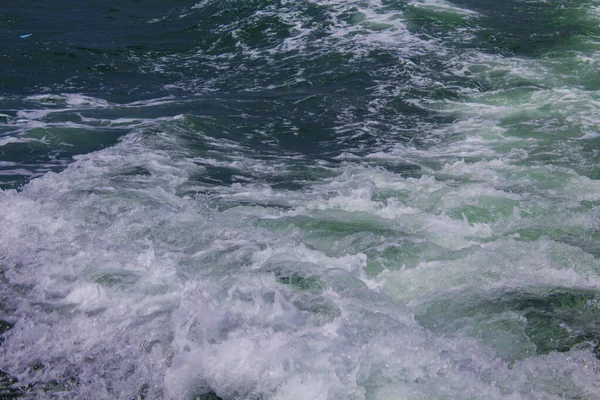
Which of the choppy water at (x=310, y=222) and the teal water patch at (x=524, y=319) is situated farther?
the teal water patch at (x=524, y=319)

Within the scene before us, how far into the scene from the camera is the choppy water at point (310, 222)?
3723 mm

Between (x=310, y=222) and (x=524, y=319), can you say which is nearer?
(x=524, y=319)

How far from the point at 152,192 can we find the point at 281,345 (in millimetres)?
3418

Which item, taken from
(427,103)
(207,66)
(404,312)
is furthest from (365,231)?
(207,66)

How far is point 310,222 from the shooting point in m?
6.00

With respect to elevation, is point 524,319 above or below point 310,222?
above

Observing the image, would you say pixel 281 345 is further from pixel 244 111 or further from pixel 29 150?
pixel 244 111

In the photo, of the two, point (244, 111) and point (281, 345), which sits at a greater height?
point (281, 345)

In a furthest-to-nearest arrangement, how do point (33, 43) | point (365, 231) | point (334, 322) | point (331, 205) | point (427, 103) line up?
point (33, 43)
point (427, 103)
point (331, 205)
point (365, 231)
point (334, 322)

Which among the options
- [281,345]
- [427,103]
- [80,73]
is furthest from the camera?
[80,73]

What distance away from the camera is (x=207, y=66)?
13.4 metres

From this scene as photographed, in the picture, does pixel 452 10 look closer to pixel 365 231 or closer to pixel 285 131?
pixel 285 131

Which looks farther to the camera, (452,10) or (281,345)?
(452,10)

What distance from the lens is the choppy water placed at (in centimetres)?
372
